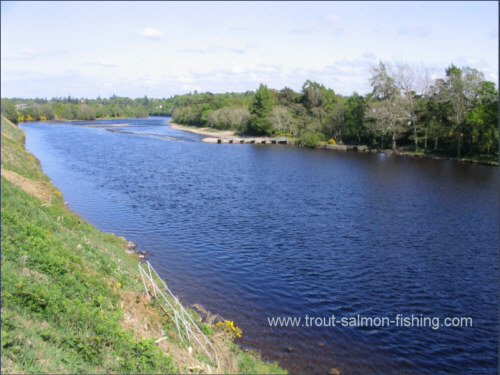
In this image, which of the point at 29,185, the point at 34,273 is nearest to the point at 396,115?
the point at 29,185

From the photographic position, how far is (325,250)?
24812mm

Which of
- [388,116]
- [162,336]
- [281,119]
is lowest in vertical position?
[162,336]

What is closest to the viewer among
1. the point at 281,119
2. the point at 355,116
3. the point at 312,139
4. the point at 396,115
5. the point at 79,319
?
the point at 79,319

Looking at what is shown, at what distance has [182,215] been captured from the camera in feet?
104

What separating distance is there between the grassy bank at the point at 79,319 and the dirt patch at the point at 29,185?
1140 centimetres

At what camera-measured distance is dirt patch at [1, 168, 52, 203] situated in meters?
27.1

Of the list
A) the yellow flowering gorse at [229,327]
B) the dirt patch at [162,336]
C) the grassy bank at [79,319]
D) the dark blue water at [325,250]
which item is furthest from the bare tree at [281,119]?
the dirt patch at [162,336]

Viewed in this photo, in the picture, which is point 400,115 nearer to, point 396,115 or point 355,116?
point 396,115

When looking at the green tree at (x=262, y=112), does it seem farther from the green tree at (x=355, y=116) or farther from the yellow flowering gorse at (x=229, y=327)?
the yellow flowering gorse at (x=229, y=327)

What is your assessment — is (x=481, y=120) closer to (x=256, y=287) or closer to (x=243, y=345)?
(x=256, y=287)

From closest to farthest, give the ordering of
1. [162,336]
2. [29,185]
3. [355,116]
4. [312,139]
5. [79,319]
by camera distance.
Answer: [79,319], [162,336], [29,185], [355,116], [312,139]

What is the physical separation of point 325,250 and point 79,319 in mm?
16630

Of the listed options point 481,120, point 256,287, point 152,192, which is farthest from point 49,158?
point 481,120

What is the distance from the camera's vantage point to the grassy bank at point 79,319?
9.33m
